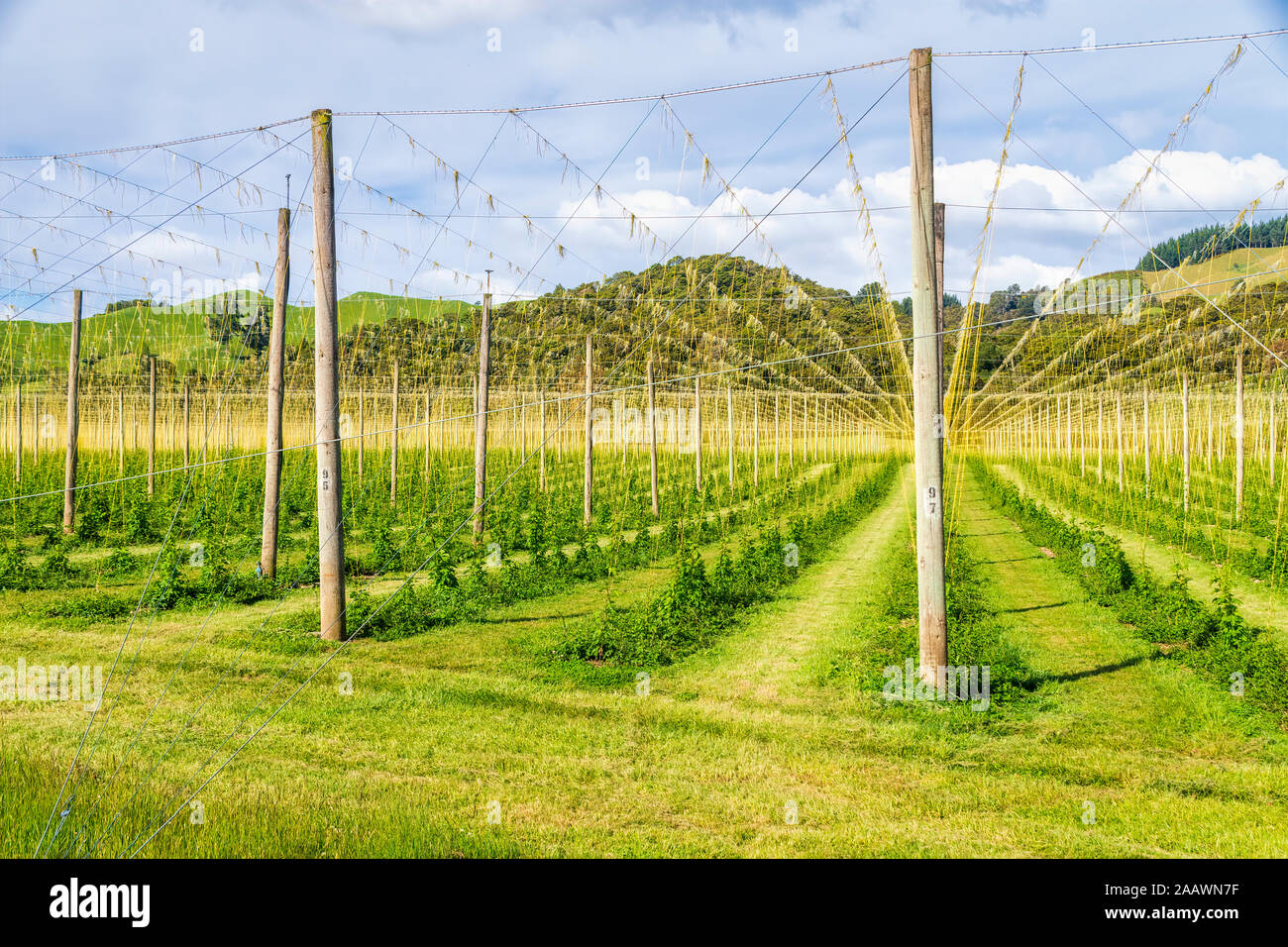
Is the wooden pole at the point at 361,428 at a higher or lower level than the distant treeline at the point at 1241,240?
lower

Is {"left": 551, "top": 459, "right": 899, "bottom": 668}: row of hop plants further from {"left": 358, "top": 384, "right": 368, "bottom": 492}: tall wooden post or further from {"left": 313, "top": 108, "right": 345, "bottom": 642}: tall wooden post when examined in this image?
{"left": 358, "top": 384, "right": 368, "bottom": 492}: tall wooden post

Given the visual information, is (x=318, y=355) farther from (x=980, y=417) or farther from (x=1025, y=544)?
(x=980, y=417)

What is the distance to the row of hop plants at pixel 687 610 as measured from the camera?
9.38 m

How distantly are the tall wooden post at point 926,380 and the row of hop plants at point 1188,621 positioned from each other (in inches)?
106

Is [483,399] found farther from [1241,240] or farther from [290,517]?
[1241,240]

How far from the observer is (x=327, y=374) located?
980 cm

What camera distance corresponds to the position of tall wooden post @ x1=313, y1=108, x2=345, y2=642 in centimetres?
974

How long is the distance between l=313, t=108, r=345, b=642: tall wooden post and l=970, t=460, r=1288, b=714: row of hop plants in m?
9.15

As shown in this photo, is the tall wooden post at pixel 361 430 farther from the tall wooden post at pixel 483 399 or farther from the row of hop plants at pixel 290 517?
the tall wooden post at pixel 483 399

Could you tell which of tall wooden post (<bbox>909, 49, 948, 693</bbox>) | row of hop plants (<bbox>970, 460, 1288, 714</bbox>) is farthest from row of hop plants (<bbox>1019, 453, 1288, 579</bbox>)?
tall wooden post (<bbox>909, 49, 948, 693</bbox>)

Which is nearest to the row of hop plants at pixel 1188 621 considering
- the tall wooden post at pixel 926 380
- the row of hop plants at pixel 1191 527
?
the row of hop plants at pixel 1191 527

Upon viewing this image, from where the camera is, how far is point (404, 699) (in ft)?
25.8

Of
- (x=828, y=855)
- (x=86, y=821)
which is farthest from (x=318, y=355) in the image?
(x=828, y=855)

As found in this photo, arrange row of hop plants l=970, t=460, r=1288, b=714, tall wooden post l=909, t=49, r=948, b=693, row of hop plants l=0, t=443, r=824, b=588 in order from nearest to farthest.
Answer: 1. row of hop plants l=970, t=460, r=1288, b=714
2. tall wooden post l=909, t=49, r=948, b=693
3. row of hop plants l=0, t=443, r=824, b=588
